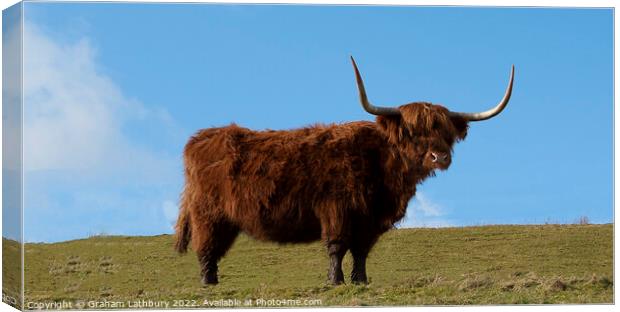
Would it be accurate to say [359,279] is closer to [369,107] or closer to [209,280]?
[209,280]

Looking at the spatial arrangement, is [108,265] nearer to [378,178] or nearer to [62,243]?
[62,243]

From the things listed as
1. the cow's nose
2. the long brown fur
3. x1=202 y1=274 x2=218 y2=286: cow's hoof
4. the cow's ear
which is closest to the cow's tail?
the long brown fur

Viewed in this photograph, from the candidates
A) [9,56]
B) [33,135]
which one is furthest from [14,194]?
[9,56]

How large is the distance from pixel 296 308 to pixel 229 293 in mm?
694

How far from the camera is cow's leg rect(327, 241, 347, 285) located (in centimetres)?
1042

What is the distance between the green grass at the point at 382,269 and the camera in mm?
Answer: 10227

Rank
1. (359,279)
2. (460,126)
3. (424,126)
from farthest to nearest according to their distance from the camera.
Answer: (359,279), (460,126), (424,126)

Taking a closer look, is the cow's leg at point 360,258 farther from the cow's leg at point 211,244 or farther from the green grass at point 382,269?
the cow's leg at point 211,244

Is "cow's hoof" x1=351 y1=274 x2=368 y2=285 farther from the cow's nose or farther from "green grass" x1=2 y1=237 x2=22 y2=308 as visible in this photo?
Result: "green grass" x1=2 y1=237 x2=22 y2=308

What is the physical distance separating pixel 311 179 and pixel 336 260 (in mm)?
825

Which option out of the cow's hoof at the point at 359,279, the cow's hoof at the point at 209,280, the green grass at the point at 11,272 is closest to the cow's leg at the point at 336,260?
the cow's hoof at the point at 359,279

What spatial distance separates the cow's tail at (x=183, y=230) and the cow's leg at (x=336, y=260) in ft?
5.19

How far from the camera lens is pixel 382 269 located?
11164 millimetres

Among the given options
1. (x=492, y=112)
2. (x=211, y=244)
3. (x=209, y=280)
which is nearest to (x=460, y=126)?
(x=492, y=112)
